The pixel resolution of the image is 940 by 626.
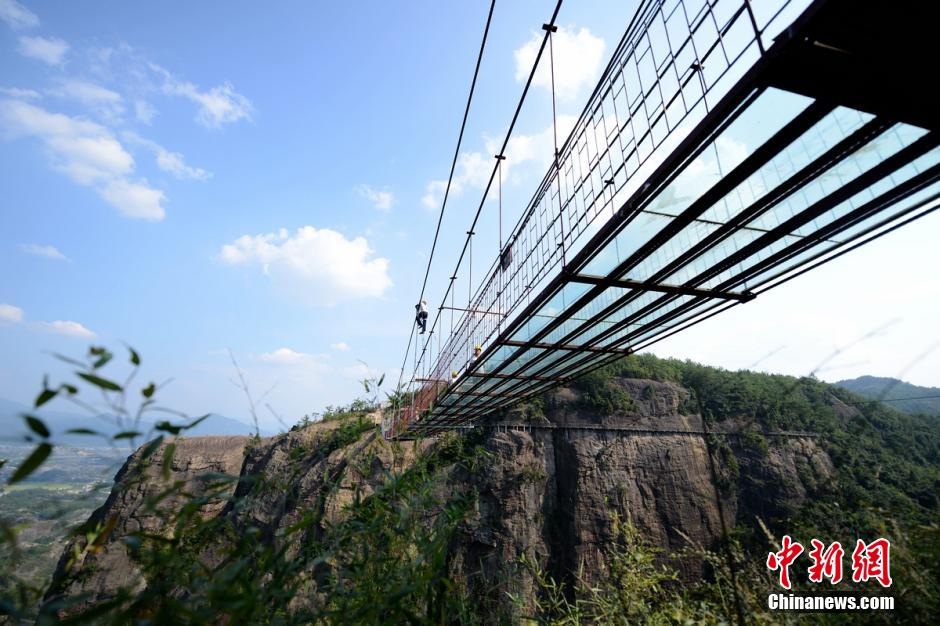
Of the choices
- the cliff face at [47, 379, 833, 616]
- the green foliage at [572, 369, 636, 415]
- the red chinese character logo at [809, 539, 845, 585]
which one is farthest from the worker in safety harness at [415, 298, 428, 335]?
the red chinese character logo at [809, 539, 845, 585]

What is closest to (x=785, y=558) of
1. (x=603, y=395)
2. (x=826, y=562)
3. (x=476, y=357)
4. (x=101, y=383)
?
(x=826, y=562)

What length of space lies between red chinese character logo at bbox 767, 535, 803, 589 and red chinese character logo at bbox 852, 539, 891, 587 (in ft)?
1.66

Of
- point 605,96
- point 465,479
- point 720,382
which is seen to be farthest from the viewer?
point 720,382

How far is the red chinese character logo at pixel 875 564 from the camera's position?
114 inches

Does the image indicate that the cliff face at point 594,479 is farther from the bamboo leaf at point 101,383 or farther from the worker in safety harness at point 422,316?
the bamboo leaf at point 101,383

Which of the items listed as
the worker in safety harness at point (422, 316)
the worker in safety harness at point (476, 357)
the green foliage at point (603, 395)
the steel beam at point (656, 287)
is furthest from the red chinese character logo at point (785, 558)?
the green foliage at point (603, 395)

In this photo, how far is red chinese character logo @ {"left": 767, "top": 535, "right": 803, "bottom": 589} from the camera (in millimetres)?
3566

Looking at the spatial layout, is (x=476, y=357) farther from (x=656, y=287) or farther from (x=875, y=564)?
(x=875, y=564)

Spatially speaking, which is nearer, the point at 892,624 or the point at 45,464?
the point at 45,464

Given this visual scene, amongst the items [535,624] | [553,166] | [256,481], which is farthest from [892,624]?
[553,166]

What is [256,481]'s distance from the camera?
2400 millimetres

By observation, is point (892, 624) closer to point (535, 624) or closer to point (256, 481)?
point (535, 624)

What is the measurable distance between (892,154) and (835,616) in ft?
12.7

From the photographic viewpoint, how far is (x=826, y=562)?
3.54 m
